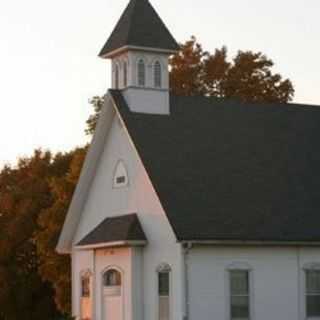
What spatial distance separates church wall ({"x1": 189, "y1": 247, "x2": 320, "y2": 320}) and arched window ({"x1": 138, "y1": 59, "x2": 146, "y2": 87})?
7.24m

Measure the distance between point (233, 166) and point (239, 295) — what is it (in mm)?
4916

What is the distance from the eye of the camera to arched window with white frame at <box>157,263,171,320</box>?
135 feet

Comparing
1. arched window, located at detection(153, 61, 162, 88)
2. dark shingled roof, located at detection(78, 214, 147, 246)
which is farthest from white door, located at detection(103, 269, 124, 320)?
arched window, located at detection(153, 61, 162, 88)

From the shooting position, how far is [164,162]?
42.1 meters

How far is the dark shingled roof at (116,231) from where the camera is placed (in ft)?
137

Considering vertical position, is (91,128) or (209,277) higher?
(91,128)

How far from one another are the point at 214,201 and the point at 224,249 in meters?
1.71

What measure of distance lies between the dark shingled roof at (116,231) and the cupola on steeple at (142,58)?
13.1 ft

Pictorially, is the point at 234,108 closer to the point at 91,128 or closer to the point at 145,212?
the point at 145,212

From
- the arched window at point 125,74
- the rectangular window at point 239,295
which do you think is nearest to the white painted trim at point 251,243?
the rectangular window at point 239,295

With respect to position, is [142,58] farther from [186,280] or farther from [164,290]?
[186,280]

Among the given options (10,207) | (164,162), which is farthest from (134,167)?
(10,207)

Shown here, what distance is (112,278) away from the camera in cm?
4409

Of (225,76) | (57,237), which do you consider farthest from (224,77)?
(57,237)
